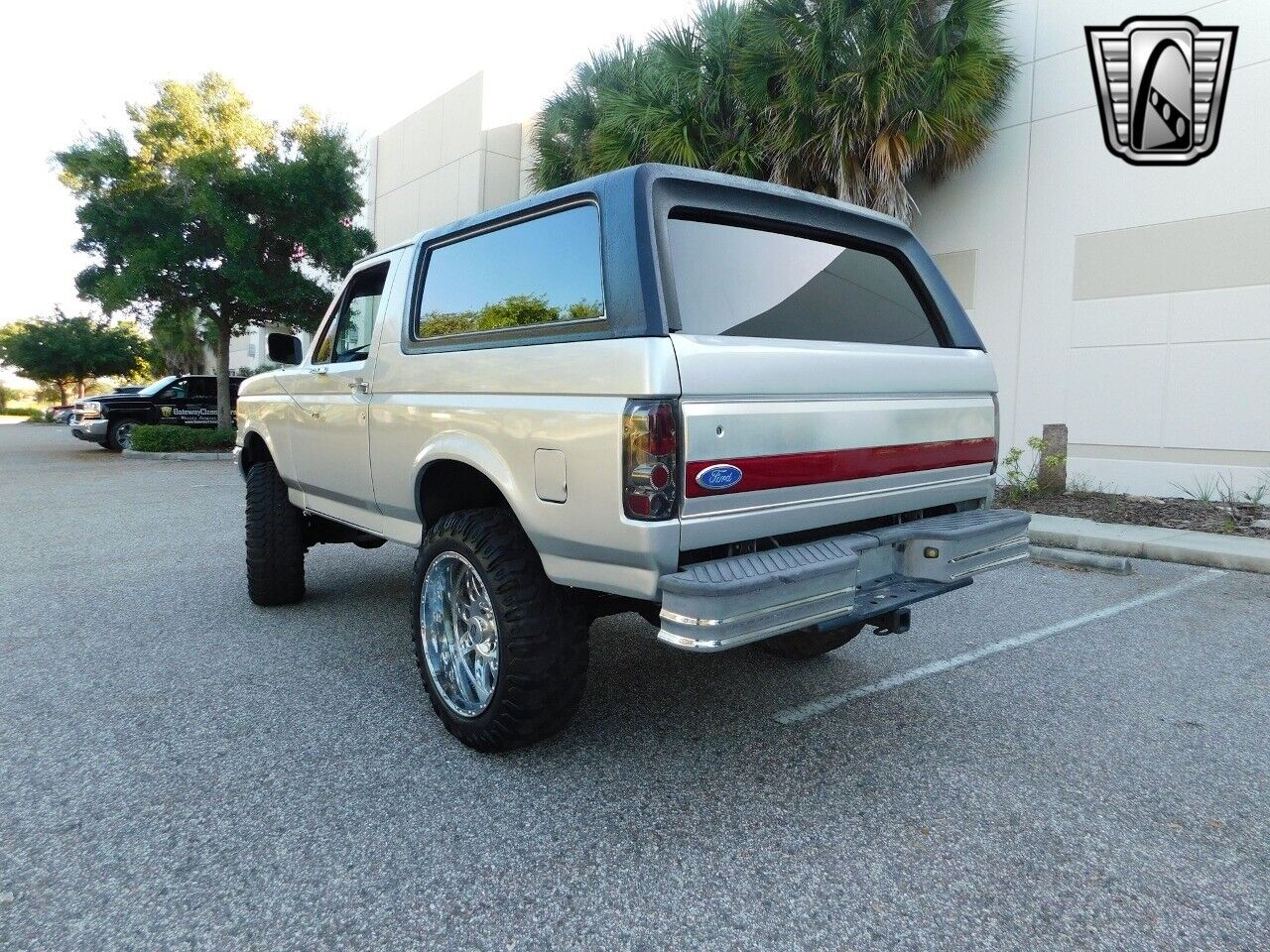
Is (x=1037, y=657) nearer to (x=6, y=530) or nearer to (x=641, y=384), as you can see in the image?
(x=641, y=384)

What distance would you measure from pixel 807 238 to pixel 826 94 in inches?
344

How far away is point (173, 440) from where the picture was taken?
60.0 feet

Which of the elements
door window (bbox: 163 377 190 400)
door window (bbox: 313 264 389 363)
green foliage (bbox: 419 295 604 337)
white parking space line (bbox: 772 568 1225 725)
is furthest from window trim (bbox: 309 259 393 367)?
door window (bbox: 163 377 190 400)

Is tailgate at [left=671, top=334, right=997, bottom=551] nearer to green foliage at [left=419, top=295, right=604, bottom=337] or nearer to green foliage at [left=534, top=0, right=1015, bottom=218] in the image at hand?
green foliage at [left=419, top=295, right=604, bottom=337]

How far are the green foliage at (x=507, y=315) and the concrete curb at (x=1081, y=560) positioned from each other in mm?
5575

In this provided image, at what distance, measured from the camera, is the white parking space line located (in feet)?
11.9

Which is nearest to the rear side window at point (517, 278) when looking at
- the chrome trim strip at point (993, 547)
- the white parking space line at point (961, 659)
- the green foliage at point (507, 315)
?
the green foliage at point (507, 315)

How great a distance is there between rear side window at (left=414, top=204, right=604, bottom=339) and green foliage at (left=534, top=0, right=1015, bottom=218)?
8785 mm

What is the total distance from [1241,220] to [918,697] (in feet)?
28.9

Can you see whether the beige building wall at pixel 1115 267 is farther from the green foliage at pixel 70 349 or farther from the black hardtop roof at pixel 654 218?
the green foliage at pixel 70 349

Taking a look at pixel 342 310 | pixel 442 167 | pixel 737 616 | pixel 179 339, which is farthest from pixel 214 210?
pixel 737 616

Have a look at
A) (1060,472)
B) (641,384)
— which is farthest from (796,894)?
(1060,472)

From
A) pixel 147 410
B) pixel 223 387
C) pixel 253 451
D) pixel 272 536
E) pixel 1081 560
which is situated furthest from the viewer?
pixel 147 410

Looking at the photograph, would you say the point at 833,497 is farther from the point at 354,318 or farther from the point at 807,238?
the point at 354,318
